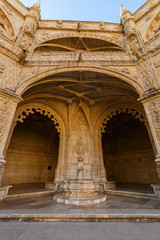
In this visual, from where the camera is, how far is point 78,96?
9438 mm

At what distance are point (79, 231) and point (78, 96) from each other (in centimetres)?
820

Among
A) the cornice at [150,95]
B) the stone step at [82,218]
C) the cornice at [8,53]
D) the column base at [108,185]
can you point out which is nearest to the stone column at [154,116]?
the cornice at [150,95]

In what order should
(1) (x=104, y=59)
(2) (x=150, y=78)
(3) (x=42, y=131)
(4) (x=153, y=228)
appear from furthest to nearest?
(3) (x=42, y=131), (1) (x=104, y=59), (2) (x=150, y=78), (4) (x=153, y=228)

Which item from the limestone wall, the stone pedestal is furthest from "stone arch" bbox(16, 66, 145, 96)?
the limestone wall

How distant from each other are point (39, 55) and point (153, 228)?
349 inches

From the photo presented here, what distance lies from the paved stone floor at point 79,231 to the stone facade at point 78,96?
93.0 inches

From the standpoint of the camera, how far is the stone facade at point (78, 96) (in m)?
6.16

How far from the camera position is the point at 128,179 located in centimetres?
1219

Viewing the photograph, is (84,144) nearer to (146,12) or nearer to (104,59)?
(104,59)

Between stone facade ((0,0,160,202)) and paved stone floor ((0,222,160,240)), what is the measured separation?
236 cm

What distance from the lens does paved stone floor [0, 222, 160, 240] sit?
2043 millimetres

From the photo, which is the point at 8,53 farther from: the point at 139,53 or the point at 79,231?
the point at 79,231

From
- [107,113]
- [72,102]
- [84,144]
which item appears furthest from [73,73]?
[84,144]

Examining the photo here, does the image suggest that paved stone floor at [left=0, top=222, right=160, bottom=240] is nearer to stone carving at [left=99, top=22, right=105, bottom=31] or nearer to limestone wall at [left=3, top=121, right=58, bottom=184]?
limestone wall at [left=3, top=121, right=58, bottom=184]
